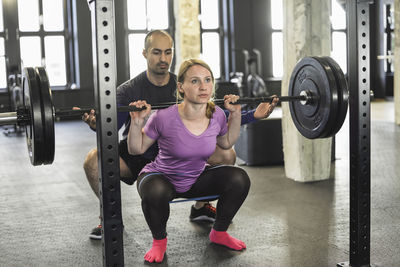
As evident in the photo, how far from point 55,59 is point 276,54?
155 inches

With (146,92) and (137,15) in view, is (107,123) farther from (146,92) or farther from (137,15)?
(137,15)

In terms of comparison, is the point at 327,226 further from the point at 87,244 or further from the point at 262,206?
the point at 87,244

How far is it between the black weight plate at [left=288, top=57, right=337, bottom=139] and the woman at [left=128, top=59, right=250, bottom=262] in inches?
9.6

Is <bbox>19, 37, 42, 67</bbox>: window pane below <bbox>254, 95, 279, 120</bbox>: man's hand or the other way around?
the other way around

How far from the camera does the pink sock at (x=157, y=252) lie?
206 cm

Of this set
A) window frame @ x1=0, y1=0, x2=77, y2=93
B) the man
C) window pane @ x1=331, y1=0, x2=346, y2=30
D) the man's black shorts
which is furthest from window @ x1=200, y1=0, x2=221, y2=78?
the man's black shorts

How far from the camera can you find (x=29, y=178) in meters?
3.82

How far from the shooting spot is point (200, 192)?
7.02 ft

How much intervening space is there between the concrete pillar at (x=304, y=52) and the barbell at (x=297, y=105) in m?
1.26

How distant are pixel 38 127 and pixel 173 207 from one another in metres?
1.52

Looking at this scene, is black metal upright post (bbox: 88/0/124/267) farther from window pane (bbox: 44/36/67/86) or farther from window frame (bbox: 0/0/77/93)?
window pane (bbox: 44/36/67/86)

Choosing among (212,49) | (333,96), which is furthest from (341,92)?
(212,49)

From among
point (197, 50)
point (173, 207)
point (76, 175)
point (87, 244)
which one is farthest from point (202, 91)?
point (197, 50)

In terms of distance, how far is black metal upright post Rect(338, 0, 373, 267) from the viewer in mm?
1746
